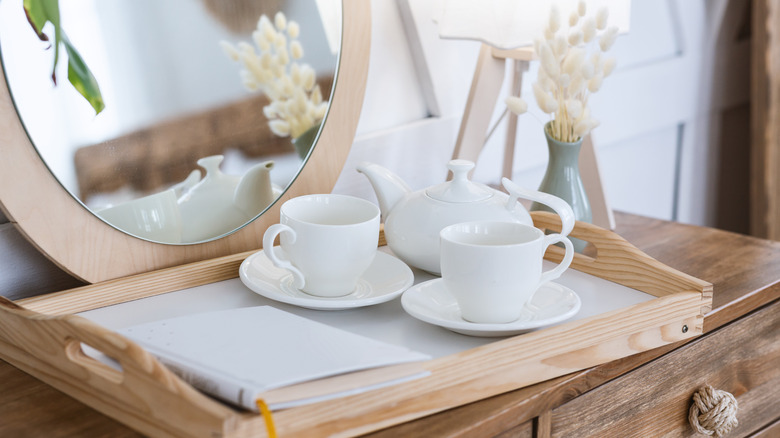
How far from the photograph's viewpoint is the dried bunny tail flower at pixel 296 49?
84 centimetres

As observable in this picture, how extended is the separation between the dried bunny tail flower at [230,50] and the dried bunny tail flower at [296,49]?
6 centimetres

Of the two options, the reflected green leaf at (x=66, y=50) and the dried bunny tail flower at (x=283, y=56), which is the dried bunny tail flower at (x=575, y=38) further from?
the reflected green leaf at (x=66, y=50)

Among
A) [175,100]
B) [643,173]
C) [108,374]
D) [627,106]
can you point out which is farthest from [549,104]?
[643,173]

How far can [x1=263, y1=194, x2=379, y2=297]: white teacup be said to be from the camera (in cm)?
67

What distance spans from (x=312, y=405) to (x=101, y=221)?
0.35 metres

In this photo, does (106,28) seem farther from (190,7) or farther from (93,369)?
(93,369)

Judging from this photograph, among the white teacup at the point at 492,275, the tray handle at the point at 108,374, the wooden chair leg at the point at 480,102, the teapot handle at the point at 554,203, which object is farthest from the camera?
the wooden chair leg at the point at 480,102

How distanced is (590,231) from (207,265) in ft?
1.33

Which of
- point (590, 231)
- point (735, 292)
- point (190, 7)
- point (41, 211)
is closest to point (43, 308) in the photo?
point (41, 211)

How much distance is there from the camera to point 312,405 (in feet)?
1.65

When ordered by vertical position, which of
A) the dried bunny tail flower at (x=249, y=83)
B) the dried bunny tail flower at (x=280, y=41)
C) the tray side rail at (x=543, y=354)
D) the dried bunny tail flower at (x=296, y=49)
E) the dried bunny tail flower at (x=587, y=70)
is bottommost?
the tray side rail at (x=543, y=354)

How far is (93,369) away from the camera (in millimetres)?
559

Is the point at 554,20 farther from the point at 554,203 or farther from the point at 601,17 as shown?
the point at 554,203

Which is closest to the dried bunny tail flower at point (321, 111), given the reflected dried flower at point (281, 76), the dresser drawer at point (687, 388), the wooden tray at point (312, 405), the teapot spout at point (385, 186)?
the reflected dried flower at point (281, 76)
